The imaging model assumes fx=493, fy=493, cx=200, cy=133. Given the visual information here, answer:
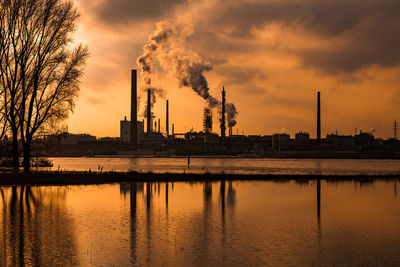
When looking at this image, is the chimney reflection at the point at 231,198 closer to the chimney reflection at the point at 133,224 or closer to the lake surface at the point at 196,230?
the lake surface at the point at 196,230

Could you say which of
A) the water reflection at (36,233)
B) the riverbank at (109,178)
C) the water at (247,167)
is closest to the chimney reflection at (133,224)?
the water reflection at (36,233)

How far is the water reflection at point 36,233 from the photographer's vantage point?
1449 centimetres

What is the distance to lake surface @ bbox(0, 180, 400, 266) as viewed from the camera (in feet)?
48.7

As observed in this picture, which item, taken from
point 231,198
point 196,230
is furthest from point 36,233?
point 231,198

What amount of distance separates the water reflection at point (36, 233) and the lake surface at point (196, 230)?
32mm

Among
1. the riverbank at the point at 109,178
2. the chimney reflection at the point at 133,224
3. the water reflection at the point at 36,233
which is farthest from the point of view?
the riverbank at the point at 109,178

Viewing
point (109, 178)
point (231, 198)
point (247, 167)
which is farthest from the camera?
point (247, 167)

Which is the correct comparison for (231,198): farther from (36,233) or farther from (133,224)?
(36,233)

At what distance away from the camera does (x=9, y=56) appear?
1822 inches

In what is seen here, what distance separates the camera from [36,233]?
731 inches

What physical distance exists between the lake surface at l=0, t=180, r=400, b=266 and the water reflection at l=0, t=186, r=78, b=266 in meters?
0.03

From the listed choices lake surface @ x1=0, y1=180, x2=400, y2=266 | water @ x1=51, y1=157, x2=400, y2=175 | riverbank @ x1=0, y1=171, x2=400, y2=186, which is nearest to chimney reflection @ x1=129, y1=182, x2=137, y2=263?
lake surface @ x1=0, y1=180, x2=400, y2=266

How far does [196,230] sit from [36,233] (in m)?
6.11

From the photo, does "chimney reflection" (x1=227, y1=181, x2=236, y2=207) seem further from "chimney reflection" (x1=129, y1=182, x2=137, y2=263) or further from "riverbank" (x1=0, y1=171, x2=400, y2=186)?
"riverbank" (x1=0, y1=171, x2=400, y2=186)
